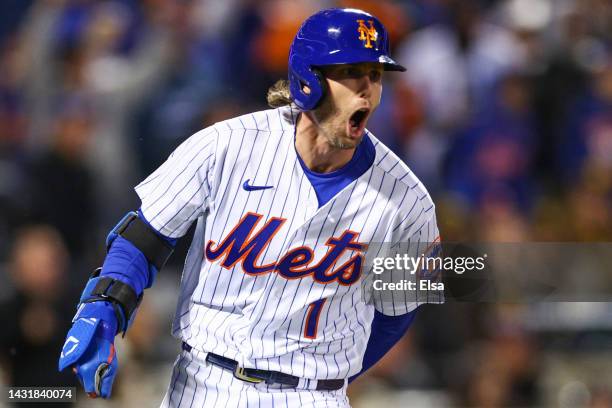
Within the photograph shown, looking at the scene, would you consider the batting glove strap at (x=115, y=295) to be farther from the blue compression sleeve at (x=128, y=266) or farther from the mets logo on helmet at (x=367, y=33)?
the mets logo on helmet at (x=367, y=33)

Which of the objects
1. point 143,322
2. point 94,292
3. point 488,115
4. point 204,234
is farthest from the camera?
point 488,115

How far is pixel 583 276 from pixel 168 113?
213 cm

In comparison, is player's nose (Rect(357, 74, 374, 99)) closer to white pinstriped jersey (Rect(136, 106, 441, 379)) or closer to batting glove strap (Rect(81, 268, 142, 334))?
white pinstriped jersey (Rect(136, 106, 441, 379))

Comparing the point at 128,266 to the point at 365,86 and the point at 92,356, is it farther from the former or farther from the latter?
the point at 365,86

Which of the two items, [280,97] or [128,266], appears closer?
[128,266]

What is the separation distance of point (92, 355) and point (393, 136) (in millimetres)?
2801

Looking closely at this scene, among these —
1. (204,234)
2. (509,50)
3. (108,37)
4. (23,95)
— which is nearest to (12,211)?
(23,95)

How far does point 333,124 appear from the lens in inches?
97.7

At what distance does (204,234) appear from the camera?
2.61 m

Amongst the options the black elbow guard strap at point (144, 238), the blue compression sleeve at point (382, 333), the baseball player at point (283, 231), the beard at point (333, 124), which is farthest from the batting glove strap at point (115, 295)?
the blue compression sleeve at point (382, 333)

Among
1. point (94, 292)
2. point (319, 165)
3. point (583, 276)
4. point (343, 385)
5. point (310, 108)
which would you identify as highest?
point (310, 108)

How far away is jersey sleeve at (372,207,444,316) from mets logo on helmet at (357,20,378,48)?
1.61ft

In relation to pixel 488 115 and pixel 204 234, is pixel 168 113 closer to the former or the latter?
pixel 488 115

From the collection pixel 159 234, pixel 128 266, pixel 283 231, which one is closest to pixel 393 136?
pixel 283 231
